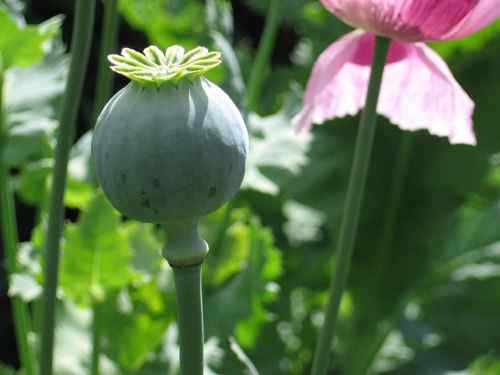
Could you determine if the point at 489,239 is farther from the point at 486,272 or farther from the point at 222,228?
the point at 222,228

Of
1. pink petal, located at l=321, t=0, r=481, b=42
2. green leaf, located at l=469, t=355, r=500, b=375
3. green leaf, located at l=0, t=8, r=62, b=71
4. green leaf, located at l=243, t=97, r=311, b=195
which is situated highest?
pink petal, located at l=321, t=0, r=481, b=42

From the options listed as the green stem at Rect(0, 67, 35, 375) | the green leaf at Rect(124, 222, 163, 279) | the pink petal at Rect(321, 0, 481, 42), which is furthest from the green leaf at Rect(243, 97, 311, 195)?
the pink petal at Rect(321, 0, 481, 42)

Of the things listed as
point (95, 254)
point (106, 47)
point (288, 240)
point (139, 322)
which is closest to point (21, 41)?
point (106, 47)

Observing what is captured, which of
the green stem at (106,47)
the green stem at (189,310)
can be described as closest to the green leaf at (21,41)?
the green stem at (106,47)

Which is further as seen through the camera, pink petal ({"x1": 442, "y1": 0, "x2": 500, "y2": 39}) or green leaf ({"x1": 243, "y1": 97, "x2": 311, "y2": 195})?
green leaf ({"x1": 243, "y1": 97, "x2": 311, "y2": 195})

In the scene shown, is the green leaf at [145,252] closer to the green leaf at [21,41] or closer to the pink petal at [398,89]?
the green leaf at [21,41]

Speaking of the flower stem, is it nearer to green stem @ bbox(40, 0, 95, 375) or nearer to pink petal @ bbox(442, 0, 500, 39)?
pink petal @ bbox(442, 0, 500, 39)
